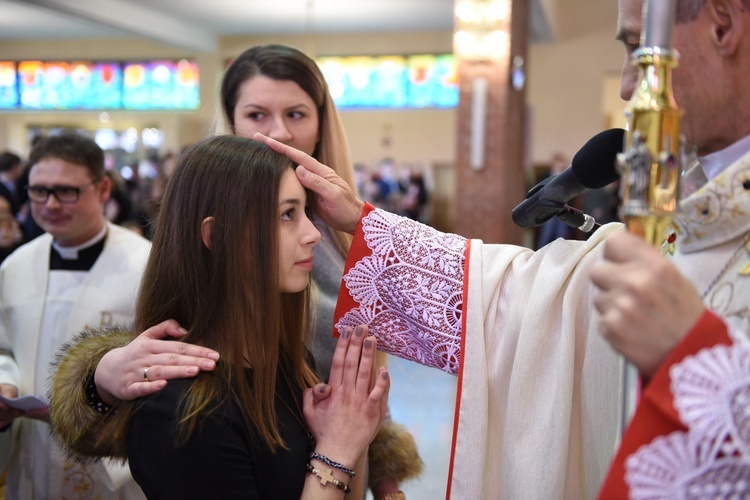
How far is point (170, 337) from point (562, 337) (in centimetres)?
70

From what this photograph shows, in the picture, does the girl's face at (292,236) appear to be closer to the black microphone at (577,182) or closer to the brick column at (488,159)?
the black microphone at (577,182)

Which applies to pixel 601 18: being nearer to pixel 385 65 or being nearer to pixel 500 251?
pixel 385 65

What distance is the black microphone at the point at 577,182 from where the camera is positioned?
1190 millimetres

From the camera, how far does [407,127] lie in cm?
1358

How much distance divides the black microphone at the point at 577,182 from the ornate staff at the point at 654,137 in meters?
0.37

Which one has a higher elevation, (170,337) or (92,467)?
(170,337)

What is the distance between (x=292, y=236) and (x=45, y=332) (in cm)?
153

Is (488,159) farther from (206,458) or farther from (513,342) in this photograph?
(206,458)

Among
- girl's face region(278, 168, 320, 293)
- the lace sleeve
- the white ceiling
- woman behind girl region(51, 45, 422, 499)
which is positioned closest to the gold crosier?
the lace sleeve

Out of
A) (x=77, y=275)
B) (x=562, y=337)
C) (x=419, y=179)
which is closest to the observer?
(x=562, y=337)

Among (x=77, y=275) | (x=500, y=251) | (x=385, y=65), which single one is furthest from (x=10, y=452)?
(x=385, y=65)

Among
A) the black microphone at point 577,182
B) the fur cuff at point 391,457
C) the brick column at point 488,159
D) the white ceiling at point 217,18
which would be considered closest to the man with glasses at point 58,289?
the fur cuff at point 391,457

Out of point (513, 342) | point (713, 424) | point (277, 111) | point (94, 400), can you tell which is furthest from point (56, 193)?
point (713, 424)

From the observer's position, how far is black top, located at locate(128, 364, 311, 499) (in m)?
1.17
